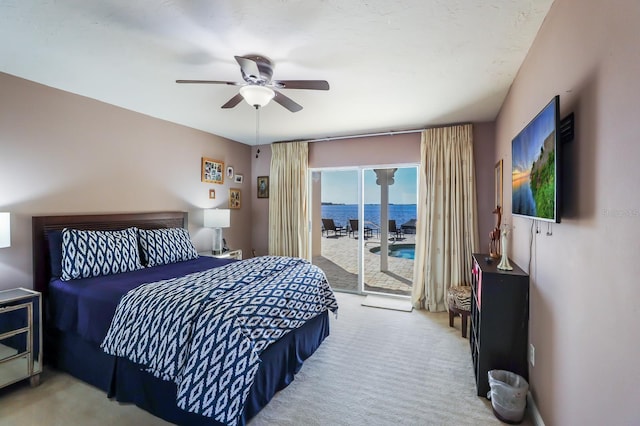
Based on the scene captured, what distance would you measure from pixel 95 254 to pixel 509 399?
11.7 feet

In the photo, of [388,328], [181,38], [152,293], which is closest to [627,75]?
[181,38]

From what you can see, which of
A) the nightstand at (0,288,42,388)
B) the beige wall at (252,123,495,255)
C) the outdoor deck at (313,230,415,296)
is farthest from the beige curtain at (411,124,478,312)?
the nightstand at (0,288,42,388)

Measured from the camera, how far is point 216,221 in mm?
4402

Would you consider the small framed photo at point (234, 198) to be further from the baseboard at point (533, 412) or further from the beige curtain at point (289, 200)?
the baseboard at point (533, 412)

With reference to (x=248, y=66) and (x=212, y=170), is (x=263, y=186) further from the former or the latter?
(x=248, y=66)

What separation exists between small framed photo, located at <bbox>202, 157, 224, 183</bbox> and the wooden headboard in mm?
980

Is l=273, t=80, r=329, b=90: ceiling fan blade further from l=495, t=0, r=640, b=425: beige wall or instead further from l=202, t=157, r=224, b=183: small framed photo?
l=202, t=157, r=224, b=183: small framed photo

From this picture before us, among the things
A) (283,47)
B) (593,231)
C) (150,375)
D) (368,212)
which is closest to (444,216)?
(368,212)

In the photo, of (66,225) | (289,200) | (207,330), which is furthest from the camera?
(289,200)

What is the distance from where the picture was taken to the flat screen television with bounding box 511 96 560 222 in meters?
1.41

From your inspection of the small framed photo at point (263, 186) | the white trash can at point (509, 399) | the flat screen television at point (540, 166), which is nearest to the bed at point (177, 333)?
the white trash can at point (509, 399)

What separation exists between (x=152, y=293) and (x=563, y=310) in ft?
8.44

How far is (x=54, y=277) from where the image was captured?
2.72m

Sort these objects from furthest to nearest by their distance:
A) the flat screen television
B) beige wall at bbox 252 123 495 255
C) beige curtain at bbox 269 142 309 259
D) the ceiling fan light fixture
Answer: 1. beige curtain at bbox 269 142 309 259
2. beige wall at bbox 252 123 495 255
3. the ceiling fan light fixture
4. the flat screen television
